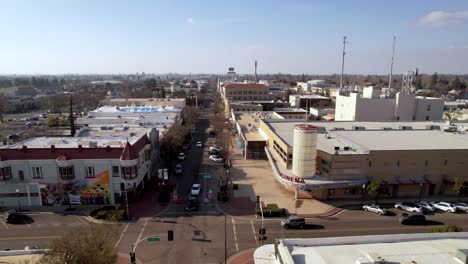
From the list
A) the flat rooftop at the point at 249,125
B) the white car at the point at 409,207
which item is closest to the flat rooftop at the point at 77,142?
the flat rooftop at the point at 249,125

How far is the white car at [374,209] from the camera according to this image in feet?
123

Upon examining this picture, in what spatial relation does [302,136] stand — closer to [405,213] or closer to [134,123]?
[405,213]

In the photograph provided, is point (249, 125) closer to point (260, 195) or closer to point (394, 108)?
point (394, 108)

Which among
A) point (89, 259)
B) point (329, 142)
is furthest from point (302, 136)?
point (89, 259)

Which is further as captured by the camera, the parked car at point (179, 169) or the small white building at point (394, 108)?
the small white building at point (394, 108)

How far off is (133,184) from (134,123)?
115ft

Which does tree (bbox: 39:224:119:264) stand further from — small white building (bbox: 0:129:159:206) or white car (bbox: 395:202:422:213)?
white car (bbox: 395:202:422:213)

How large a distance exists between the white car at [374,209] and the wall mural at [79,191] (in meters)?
30.3

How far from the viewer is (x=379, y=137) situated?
5166 cm

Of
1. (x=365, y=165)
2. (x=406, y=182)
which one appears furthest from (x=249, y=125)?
(x=406, y=182)

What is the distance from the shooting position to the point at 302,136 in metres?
40.5

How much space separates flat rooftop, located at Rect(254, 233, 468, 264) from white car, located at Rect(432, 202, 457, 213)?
17489 millimetres

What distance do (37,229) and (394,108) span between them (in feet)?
233

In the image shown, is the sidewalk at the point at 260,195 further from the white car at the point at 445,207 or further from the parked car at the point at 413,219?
the white car at the point at 445,207
